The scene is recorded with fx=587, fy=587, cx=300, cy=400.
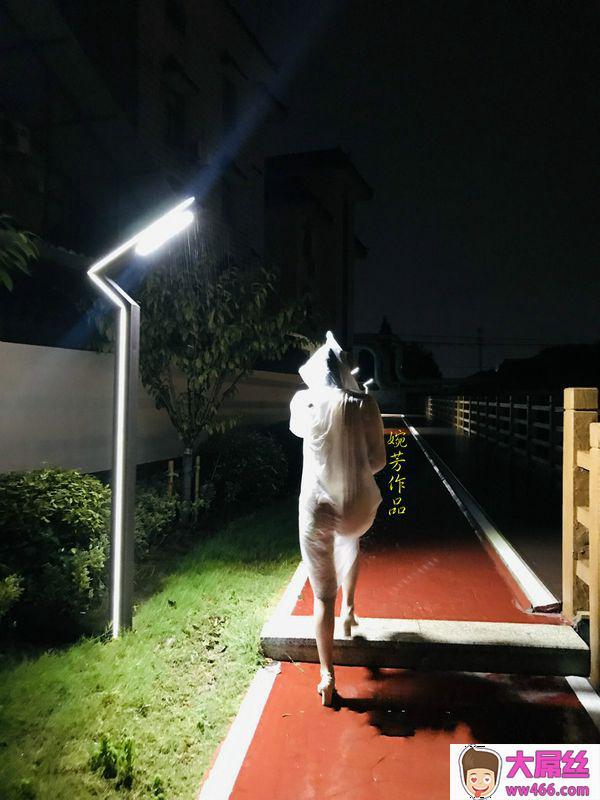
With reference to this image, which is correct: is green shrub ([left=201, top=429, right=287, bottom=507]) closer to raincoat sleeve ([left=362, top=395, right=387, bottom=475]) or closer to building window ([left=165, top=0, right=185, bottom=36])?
raincoat sleeve ([left=362, top=395, right=387, bottom=475])

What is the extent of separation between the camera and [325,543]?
364 centimetres

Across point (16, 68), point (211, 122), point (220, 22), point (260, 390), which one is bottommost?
point (260, 390)

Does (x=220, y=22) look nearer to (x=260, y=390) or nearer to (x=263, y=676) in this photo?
(x=260, y=390)

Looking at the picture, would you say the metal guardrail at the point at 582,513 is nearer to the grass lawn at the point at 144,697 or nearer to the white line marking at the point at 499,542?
the white line marking at the point at 499,542

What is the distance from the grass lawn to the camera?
2852 millimetres

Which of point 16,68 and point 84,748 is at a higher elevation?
point 16,68

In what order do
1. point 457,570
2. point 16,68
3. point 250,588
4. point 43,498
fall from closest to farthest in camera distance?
point 43,498, point 250,588, point 457,570, point 16,68

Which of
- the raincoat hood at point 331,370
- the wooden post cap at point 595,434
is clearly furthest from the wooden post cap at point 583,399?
the raincoat hood at point 331,370

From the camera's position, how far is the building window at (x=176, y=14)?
14.4 m

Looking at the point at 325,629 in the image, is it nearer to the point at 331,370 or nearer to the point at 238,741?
the point at 238,741

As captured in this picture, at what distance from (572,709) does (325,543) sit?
186 cm

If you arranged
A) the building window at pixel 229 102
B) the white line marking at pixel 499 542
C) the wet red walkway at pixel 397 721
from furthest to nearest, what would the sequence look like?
the building window at pixel 229 102
the white line marking at pixel 499 542
the wet red walkway at pixel 397 721

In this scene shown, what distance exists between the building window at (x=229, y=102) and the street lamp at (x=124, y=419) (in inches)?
613

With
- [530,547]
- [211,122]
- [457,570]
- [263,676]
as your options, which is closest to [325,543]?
[263,676]
